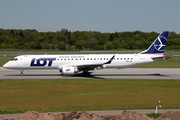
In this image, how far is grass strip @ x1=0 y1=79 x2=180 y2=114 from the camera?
729 inches

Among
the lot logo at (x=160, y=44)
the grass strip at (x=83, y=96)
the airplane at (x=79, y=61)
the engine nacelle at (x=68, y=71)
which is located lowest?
the grass strip at (x=83, y=96)

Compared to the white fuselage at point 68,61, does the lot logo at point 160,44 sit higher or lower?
higher

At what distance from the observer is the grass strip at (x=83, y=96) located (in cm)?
1852

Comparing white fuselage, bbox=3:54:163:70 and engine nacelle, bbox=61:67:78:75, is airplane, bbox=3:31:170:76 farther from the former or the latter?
engine nacelle, bbox=61:67:78:75

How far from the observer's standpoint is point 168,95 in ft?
75.4

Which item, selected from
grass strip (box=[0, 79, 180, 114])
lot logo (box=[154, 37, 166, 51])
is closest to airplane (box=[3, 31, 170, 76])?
lot logo (box=[154, 37, 166, 51])

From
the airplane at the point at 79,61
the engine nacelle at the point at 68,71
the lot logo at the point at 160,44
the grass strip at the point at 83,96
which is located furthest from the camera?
the lot logo at the point at 160,44

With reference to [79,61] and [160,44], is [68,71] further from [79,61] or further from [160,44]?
[160,44]

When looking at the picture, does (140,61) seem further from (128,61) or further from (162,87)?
(162,87)

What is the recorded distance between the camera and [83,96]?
22.6 m

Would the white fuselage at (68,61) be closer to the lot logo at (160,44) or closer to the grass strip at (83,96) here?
the lot logo at (160,44)

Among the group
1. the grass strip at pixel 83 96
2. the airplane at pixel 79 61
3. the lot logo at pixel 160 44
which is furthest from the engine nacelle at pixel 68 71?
the lot logo at pixel 160 44

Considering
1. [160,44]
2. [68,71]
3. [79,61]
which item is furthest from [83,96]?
[160,44]

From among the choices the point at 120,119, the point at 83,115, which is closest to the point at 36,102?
the point at 83,115
